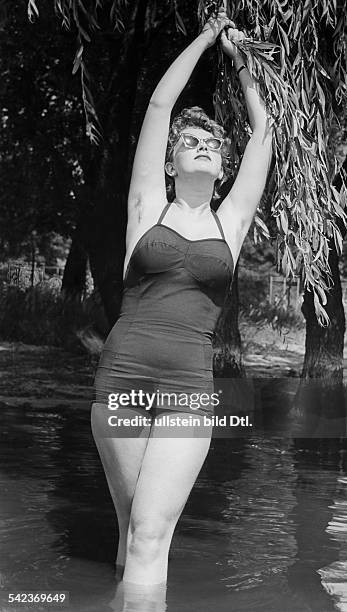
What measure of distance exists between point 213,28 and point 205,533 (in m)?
Answer: 2.88

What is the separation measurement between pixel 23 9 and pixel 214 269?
→ 10.1 m

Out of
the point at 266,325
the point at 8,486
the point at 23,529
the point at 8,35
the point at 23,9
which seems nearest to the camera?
the point at 23,529

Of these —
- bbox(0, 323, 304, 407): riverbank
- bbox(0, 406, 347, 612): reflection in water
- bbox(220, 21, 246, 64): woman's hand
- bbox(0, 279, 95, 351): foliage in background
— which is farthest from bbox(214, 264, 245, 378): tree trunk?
bbox(220, 21, 246, 64): woman's hand

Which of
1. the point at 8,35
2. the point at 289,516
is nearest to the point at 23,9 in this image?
the point at 8,35

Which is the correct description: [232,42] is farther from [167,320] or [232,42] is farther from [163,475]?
[163,475]

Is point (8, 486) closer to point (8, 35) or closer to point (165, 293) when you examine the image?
point (165, 293)

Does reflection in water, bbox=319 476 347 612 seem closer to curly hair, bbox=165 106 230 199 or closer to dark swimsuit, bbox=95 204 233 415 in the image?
dark swimsuit, bbox=95 204 233 415

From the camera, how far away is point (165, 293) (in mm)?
3887

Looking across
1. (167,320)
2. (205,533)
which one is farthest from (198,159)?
(205,533)

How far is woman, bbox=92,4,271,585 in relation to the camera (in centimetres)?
384

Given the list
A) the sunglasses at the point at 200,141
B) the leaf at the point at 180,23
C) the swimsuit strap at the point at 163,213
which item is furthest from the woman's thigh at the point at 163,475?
the leaf at the point at 180,23

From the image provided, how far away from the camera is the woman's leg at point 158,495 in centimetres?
381

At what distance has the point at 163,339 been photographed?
3.86m

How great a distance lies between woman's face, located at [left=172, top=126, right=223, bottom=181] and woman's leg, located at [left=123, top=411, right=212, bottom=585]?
999 mm
